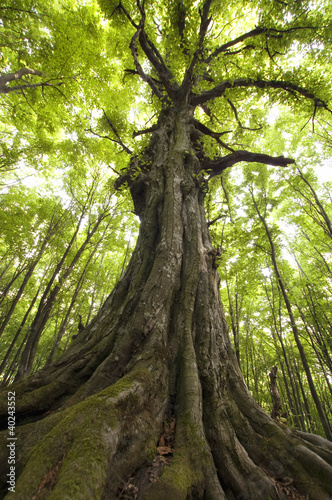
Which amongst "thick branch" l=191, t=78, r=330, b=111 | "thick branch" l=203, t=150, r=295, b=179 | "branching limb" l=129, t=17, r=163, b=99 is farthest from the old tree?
"thick branch" l=203, t=150, r=295, b=179

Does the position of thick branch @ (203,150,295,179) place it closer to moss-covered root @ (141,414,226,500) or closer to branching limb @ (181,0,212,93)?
branching limb @ (181,0,212,93)

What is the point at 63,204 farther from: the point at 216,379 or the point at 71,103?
the point at 216,379

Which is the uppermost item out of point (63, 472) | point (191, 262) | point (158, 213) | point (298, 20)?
point (298, 20)

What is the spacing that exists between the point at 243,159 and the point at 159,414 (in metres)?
5.77

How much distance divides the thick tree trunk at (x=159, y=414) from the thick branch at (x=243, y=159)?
316cm

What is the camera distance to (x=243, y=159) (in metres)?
5.46

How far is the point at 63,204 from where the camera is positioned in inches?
406

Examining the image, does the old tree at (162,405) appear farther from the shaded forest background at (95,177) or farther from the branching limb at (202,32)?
the shaded forest background at (95,177)

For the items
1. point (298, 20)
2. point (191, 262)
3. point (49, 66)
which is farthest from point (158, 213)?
point (49, 66)

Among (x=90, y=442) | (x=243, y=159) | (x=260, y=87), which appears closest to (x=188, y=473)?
(x=90, y=442)

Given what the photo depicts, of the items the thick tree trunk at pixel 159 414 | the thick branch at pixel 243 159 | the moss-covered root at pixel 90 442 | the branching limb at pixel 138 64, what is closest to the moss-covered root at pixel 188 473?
the thick tree trunk at pixel 159 414

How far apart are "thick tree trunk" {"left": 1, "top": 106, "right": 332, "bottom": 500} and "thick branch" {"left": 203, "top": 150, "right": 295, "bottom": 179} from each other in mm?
3163

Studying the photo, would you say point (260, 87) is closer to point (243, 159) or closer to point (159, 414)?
point (243, 159)

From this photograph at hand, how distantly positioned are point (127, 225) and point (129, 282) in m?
8.33
